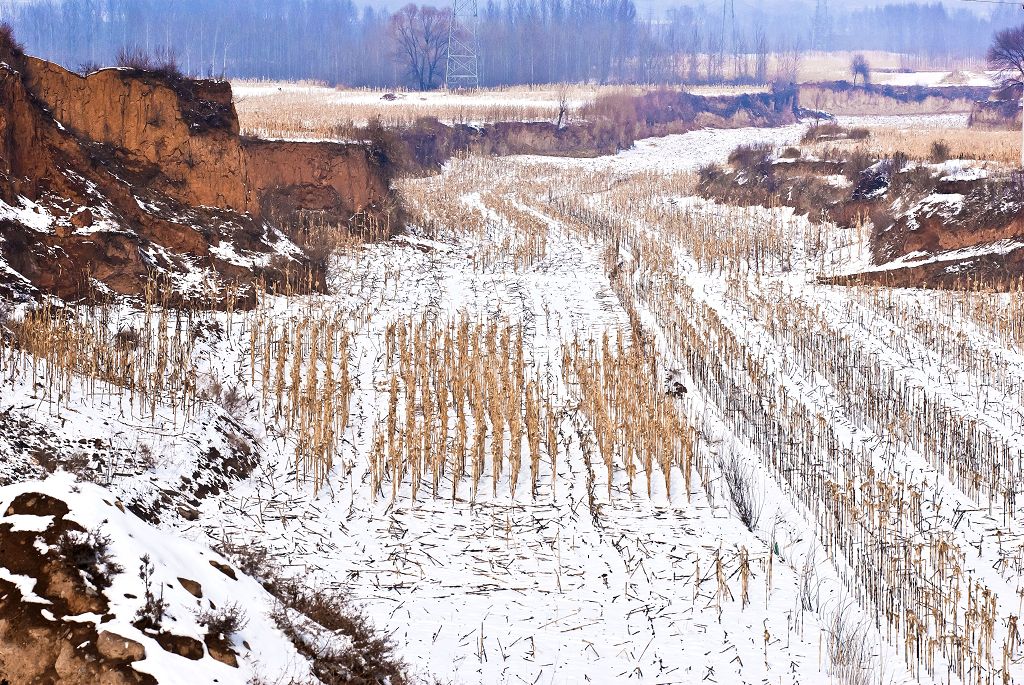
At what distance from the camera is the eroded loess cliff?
55.4ft

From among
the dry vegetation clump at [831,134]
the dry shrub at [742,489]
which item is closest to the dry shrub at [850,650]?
the dry shrub at [742,489]

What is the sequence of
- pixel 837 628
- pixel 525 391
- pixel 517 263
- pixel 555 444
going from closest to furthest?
pixel 837 628 → pixel 555 444 → pixel 525 391 → pixel 517 263

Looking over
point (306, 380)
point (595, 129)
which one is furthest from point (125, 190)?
point (595, 129)

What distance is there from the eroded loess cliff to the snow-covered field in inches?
52.2

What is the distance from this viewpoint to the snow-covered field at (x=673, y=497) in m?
8.27

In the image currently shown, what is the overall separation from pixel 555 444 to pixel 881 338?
26.4 ft

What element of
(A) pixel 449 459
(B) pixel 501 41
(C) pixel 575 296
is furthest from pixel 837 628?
(B) pixel 501 41

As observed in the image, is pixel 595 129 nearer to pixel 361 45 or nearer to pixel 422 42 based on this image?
pixel 422 42

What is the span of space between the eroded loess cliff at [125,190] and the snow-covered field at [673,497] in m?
1.33

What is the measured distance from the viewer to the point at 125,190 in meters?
19.3

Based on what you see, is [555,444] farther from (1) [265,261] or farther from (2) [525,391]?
(1) [265,261]

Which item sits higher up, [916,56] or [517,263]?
[916,56]

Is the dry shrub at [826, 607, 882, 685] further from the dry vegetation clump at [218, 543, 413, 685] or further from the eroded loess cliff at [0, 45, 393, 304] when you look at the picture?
the eroded loess cliff at [0, 45, 393, 304]

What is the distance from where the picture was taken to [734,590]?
29.8ft
